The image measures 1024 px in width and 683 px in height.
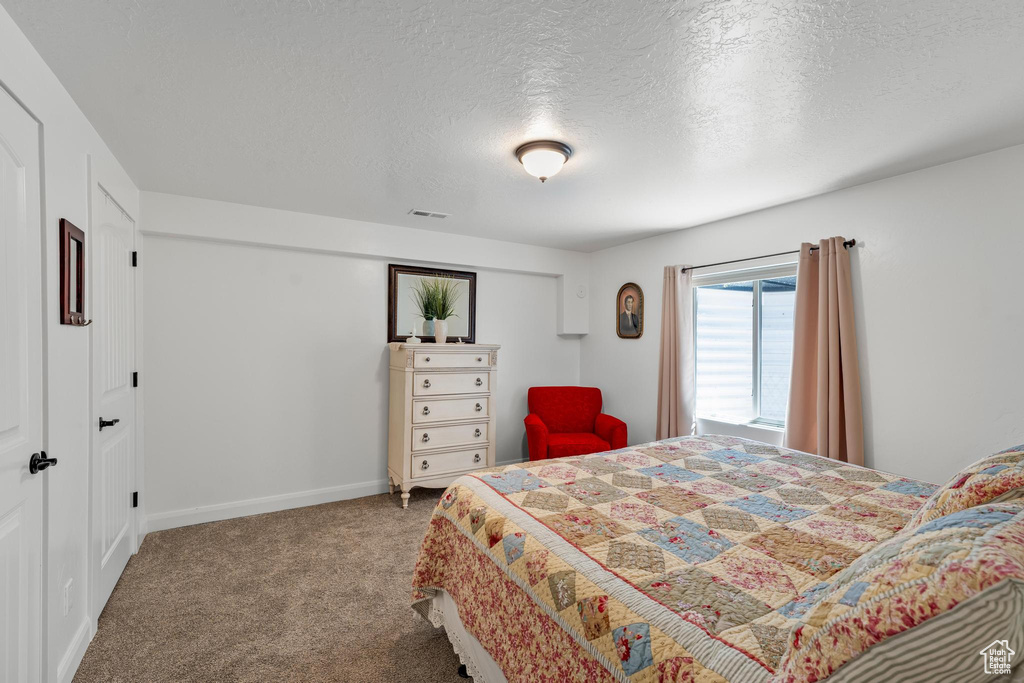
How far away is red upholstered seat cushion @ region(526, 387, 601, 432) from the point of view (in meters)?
4.84

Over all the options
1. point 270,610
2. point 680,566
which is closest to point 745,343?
point 680,566

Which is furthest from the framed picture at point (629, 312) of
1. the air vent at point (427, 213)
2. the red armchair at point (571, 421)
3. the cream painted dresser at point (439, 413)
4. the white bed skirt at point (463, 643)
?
the white bed skirt at point (463, 643)

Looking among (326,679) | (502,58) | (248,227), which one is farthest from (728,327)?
(248,227)

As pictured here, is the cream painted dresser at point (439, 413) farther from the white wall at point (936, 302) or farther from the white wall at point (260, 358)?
the white wall at point (936, 302)

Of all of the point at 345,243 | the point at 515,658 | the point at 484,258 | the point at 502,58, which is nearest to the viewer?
the point at 515,658

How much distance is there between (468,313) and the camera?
15.7 feet

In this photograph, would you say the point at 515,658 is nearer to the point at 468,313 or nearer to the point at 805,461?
the point at 805,461

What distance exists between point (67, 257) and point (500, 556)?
2049 millimetres

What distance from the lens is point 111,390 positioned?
8.45ft

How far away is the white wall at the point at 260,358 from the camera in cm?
346

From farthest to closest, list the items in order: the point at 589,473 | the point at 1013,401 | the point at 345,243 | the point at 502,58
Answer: the point at 345,243 < the point at 1013,401 < the point at 589,473 < the point at 502,58

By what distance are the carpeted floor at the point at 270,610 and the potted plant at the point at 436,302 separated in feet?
5.66

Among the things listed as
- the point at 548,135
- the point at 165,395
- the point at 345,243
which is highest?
the point at 548,135

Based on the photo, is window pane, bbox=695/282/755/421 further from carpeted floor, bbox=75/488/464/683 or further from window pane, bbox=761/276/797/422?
carpeted floor, bbox=75/488/464/683
